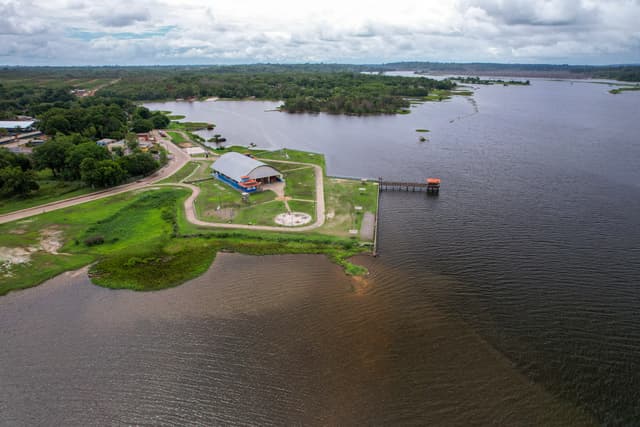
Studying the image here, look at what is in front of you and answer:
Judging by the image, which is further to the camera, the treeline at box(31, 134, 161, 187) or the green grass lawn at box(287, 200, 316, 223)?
the treeline at box(31, 134, 161, 187)

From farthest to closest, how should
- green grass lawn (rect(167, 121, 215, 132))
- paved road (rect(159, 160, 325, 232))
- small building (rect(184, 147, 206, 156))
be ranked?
green grass lawn (rect(167, 121, 215, 132)) < small building (rect(184, 147, 206, 156)) < paved road (rect(159, 160, 325, 232))

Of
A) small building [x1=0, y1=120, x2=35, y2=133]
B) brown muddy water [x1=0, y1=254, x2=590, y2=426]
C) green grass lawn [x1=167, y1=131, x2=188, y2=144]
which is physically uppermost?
small building [x1=0, y1=120, x2=35, y2=133]

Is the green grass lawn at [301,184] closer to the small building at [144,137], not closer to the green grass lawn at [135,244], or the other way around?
the green grass lawn at [135,244]

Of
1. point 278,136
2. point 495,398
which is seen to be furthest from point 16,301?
point 278,136

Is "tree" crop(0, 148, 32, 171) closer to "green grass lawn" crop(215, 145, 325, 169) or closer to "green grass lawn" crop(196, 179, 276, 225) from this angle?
"green grass lawn" crop(196, 179, 276, 225)

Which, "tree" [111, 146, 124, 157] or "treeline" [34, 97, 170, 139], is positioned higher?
"treeline" [34, 97, 170, 139]

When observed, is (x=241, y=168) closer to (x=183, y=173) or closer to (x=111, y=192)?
(x=183, y=173)

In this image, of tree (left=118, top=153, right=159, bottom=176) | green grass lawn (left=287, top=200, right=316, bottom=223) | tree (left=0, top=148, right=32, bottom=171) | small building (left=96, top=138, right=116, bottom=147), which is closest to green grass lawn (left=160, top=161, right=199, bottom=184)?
tree (left=118, top=153, right=159, bottom=176)
